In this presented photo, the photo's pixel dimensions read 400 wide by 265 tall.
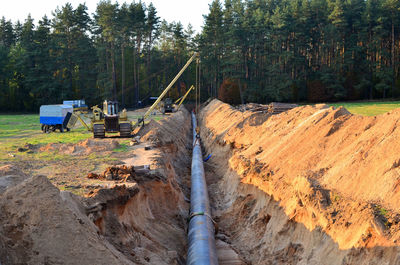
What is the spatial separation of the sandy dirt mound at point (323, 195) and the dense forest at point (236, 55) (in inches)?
1946

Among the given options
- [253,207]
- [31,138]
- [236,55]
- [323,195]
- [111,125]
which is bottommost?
[253,207]

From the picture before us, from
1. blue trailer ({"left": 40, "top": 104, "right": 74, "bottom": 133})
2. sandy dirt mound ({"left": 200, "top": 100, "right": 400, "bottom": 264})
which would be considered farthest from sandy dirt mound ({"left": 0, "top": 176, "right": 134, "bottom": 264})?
blue trailer ({"left": 40, "top": 104, "right": 74, "bottom": 133})

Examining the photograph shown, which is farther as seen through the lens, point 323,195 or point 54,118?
point 54,118

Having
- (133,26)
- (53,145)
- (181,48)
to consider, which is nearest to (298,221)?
(53,145)

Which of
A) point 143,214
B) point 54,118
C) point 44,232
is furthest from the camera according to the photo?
point 54,118

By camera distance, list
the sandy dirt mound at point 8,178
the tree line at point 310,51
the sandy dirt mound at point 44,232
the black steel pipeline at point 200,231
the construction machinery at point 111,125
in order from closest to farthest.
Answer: the sandy dirt mound at point 44,232, the sandy dirt mound at point 8,178, the black steel pipeline at point 200,231, the construction machinery at point 111,125, the tree line at point 310,51

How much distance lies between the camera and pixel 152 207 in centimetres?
1255

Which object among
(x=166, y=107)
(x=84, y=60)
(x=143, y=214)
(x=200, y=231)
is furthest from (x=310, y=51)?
(x=200, y=231)

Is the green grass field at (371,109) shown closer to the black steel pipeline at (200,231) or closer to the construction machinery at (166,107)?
the black steel pipeline at (200,231)

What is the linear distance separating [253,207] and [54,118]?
25.3 metres

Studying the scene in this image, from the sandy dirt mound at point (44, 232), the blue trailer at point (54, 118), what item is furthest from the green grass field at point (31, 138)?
the sandy dirt mound at point (44, 232)

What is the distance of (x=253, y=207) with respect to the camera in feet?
43.0

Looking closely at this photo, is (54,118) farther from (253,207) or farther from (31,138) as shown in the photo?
(253,207)

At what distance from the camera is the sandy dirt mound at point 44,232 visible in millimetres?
5965
